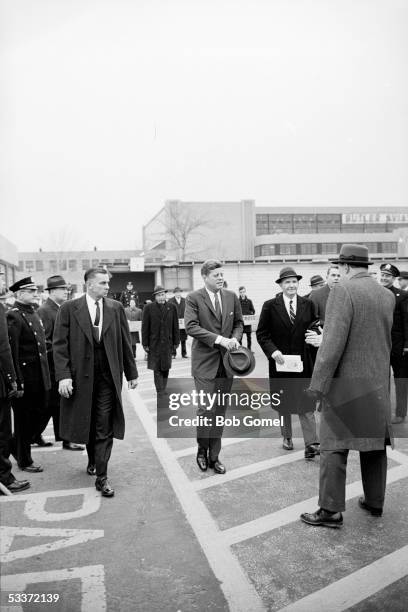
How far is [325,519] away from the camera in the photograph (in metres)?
3.91

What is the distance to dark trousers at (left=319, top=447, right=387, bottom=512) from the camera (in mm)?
3855

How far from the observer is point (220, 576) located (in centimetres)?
321

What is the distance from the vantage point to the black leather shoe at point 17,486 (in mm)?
4906

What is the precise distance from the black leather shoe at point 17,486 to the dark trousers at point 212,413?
1.73 m

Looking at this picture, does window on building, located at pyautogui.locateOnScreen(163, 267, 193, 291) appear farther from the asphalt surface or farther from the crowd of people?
the asphalt surface

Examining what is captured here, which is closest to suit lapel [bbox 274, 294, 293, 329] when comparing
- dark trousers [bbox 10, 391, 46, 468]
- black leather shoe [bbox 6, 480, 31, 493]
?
dark trousers [bbox 10, 391, 46, 468]

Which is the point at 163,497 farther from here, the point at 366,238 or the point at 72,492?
the point at 366,238

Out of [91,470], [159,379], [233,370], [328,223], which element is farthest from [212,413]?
[328,223]

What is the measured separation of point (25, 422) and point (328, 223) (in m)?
85.5

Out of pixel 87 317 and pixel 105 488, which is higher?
pixel 87 317

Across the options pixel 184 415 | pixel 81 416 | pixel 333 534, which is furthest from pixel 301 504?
pixel 184 415

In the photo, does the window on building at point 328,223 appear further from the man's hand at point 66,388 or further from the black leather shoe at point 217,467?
the man's hand at point 66,388

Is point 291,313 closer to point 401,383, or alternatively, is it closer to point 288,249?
point 401,383

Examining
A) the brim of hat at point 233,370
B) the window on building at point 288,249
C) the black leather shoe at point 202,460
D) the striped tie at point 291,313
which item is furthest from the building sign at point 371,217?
the black leather shoe at point 202,460
